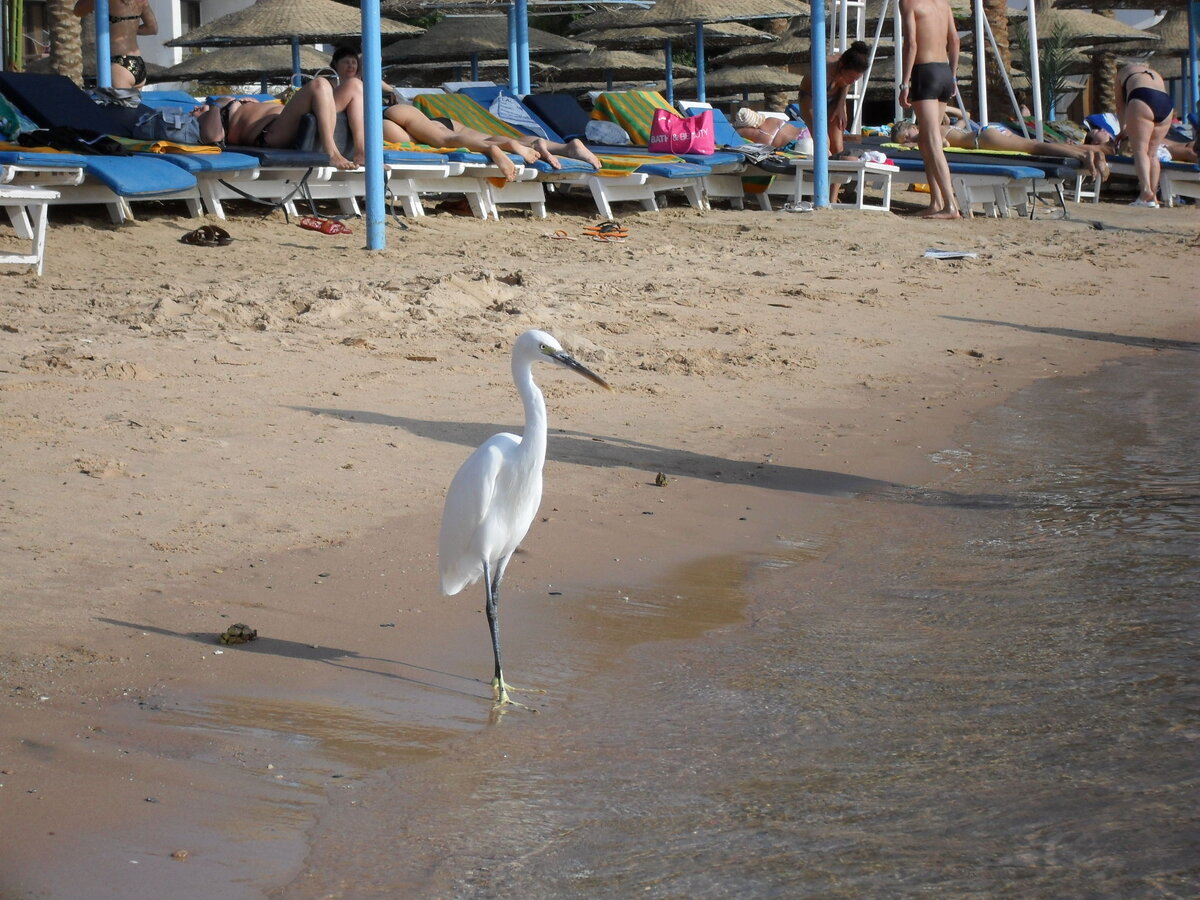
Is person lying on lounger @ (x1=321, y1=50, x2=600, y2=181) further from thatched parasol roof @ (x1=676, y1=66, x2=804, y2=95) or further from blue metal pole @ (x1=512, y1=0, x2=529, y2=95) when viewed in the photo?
thatched parasol roof @ (x1=676, y1=66, x2=804, y2=95)

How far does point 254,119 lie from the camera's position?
1274cm

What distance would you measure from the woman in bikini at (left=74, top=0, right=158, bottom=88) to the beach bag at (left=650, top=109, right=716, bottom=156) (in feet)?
18.7

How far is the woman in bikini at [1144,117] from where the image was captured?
17219 millimetres

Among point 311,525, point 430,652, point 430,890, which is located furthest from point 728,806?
point 311,525

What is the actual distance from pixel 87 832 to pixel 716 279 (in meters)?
8.35

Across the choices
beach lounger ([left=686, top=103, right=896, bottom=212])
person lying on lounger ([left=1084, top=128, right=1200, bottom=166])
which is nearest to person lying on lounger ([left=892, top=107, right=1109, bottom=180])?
person lying on lounger ([left=1084, top=128, right=1200, bottom=166])

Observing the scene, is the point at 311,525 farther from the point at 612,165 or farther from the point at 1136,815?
the point at 612,165

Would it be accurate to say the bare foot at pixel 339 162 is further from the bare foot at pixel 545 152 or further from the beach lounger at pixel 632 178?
the bare foot at pixel 545 152

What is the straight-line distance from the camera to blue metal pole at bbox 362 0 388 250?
1070cm

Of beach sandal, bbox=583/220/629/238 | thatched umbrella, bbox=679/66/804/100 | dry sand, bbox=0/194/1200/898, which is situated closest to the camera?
dry sand, bbox=0/194/1200/898

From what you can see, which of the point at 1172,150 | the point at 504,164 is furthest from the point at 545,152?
the point at 1172,150

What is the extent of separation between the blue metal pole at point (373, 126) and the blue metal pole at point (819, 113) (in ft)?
18.3

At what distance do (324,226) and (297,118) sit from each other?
1241mm

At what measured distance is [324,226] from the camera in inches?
467
